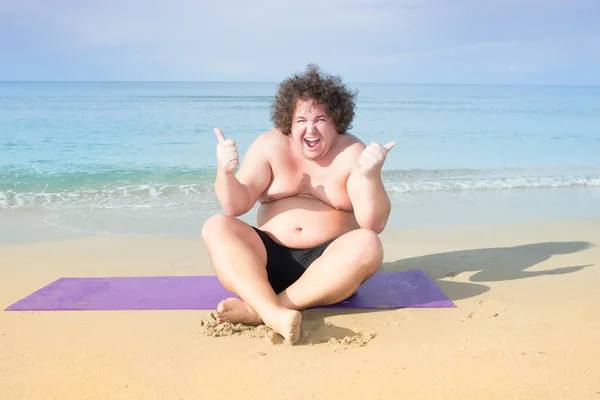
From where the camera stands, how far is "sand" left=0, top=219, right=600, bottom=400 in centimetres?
270

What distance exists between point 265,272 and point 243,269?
0.15m

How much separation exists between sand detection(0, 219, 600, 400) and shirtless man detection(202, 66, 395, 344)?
0.24 m

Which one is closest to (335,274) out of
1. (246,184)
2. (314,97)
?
(246,184)

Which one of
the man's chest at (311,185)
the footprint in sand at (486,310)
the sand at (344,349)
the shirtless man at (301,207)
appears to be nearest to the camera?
the sand at (344,349)

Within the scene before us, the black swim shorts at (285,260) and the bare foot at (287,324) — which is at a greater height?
the black swim shorts at (285,260)

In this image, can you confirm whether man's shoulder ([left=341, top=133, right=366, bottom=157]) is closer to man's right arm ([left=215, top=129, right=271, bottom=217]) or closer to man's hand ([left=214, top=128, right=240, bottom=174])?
man's right arm ([left=215, top=129, right=271, bottom=217])

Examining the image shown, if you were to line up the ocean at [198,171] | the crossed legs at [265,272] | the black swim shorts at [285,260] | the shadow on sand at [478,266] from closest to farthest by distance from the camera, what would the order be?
the crossed legs at [265,272], the black swim shorts at [285,260], the shadow on sand at [478,266], the ocean at [198,171]

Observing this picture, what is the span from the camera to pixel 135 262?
5.17 meters

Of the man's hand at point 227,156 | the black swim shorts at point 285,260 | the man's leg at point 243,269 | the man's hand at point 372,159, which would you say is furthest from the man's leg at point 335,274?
the man's hand at point 227,156

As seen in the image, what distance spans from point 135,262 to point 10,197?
4.46 metres

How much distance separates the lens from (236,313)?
11.1ft

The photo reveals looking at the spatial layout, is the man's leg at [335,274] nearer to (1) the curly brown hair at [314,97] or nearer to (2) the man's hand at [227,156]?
(2) the man's hand at [227,156]

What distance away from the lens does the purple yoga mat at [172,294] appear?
153 inches

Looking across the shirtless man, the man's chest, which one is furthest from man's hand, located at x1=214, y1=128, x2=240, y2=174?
the man's chest
